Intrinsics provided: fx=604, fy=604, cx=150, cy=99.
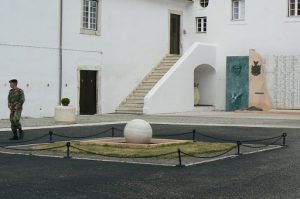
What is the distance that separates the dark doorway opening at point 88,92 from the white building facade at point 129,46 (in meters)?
0.05

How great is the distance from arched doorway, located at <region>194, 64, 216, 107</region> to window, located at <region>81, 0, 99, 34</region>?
7651 mm

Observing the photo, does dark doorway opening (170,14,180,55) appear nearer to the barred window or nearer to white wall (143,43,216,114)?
white wall (143,43,216,114)

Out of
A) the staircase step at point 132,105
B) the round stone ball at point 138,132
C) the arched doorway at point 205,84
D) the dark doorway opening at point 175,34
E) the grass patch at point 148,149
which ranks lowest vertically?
the grass patch at point 148,149

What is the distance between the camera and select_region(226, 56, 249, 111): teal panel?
103 feet

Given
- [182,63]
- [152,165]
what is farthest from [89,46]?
[152,165]

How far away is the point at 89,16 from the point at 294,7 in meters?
10.7

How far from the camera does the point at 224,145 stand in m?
14.8

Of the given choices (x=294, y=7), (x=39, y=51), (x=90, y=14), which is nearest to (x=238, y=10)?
(x=294, y=7)

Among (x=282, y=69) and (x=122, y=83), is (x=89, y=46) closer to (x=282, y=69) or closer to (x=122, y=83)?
(x=122, y=83)

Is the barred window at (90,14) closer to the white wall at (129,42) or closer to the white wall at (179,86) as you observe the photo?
the white wall at (129,42)

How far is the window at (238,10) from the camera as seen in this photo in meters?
32.7

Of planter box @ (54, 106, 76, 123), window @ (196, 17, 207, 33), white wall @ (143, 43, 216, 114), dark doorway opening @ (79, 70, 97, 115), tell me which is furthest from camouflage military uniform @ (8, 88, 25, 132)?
window @ (196, 17, 207, 33)

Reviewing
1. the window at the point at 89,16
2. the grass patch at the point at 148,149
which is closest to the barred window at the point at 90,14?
the window at the point at 89,16

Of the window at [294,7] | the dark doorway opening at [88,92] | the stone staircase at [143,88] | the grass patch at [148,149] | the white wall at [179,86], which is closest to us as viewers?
the grass patch at [148,149]
